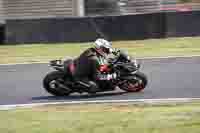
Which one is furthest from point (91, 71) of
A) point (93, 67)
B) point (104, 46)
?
point (104, 46)

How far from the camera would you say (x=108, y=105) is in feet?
40.8

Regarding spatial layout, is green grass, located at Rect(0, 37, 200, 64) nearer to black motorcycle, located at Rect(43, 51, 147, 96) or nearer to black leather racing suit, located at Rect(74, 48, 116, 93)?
black motorcycle, located at Rect(43, 51, 147, 96)

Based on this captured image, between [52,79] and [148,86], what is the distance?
2.16 m

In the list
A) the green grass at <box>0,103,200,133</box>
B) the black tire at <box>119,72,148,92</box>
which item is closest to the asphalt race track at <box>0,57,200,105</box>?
the black tire at <box>119,72,148,92</box>

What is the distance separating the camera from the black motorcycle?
1392 centimetres

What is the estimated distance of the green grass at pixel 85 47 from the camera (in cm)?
2137

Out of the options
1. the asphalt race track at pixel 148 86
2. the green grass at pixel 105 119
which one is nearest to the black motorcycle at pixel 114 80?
the asphalt race track at pixel 148 86

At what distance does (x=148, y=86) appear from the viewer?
48.3ft

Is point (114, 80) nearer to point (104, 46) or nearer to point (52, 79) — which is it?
point (104, 46)

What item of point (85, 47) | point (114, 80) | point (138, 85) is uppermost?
point (114, 80)

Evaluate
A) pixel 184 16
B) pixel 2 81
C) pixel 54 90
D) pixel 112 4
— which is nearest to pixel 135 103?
pixel 54 90

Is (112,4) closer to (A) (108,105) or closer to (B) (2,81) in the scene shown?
(B) (2,81)

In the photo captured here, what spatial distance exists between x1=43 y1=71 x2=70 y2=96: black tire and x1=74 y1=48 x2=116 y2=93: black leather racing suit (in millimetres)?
376

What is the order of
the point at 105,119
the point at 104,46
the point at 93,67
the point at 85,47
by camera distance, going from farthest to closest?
the point at 85,47, the point at 93,67, the point at 104,46, the point at 105,119
